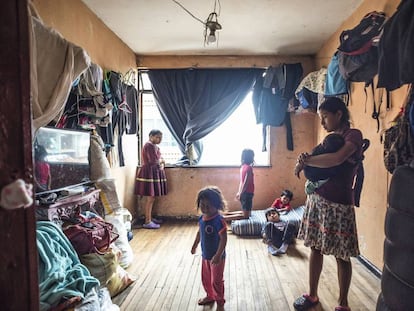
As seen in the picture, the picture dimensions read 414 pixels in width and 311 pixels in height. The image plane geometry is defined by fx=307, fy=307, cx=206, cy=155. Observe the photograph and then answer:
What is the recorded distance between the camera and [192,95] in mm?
4355

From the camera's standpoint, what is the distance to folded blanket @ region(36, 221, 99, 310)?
151 cm

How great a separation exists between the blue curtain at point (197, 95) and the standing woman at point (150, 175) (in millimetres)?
453

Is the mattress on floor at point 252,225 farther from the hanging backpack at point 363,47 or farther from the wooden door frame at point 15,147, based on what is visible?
the wooden door frame at point 15,147

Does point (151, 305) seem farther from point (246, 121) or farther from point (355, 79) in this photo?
point (246, 121)

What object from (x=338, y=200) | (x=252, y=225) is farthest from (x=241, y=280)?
(x=252, y=225)

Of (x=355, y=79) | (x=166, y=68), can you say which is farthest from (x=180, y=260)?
(x=166, y=68)

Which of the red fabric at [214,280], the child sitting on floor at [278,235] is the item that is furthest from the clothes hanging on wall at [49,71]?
the child sitting on floor at [278,235]

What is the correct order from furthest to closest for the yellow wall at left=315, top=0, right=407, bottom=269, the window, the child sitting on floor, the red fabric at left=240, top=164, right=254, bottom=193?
the window
the red fabric at left=240, top=164, right=254, bottom=193
the child sitting on floor
the yellow wall at left=315, top=0, right=407, bottom=269

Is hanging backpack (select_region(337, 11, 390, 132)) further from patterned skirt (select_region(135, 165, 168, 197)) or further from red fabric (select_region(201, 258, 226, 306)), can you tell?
patterned skirt (select_region(135, 165, 168, 197))

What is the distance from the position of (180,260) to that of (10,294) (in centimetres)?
227

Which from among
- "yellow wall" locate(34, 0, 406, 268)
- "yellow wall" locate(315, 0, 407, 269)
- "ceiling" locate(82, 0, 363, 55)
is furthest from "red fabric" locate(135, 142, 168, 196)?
"yellow wall" locate(315, 0, 407, 269)

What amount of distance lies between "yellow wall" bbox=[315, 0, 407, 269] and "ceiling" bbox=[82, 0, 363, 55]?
16.5 inches

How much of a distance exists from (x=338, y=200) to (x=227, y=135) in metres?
2.82

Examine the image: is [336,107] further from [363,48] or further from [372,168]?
[372,168]
